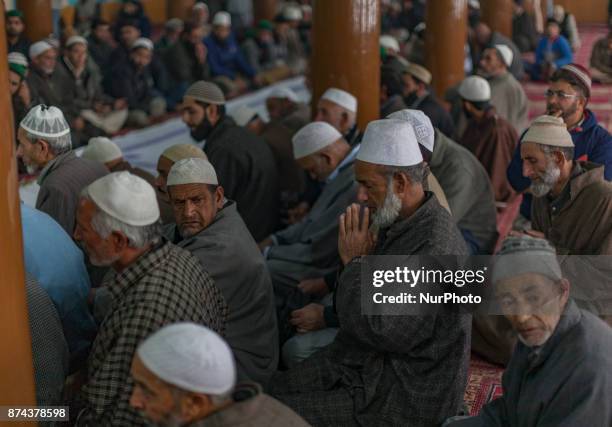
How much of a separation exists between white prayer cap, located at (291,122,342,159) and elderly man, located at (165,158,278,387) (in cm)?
105

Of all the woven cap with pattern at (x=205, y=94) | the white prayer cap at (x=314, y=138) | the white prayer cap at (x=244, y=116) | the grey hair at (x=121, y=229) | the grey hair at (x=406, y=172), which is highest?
the grey hair at (x=121, y=229)

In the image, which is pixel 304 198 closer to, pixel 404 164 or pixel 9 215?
pixel 404 164

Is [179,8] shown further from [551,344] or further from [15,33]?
[551,344]

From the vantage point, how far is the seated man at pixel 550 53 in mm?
11758

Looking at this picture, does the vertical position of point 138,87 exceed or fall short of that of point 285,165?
it falls short

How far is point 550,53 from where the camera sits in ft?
39.7

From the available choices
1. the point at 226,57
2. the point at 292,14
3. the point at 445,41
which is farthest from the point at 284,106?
the point at 292,14

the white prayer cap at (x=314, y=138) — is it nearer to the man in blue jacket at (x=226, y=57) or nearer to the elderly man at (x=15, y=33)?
the elderly man at (x=15, y=33)

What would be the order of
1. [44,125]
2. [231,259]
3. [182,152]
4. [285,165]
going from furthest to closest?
[285,165] → [44,125] → [182,152] → [231,259]

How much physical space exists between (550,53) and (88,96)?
5892 millimetres

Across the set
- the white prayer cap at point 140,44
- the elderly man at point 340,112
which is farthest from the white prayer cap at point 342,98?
the white prayer cap at point 140,44

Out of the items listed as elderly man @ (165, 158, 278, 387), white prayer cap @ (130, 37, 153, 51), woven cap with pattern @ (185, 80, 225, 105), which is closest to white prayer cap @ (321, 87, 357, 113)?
woven cap with pattern @ (185, 80, 225, 105)

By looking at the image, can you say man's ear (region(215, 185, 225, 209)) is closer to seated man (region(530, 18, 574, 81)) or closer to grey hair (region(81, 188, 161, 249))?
grey hair (region(81, 188, 161, 249))

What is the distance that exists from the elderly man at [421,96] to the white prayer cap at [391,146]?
3.26 metres
